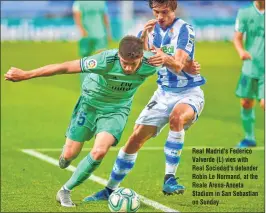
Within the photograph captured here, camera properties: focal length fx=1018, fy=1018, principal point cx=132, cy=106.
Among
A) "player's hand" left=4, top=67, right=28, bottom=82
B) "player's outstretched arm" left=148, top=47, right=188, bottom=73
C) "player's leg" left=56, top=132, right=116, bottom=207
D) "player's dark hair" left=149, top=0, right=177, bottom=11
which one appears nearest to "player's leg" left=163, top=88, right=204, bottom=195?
"player's leg" left=56, top=132, right=116, bottom=207

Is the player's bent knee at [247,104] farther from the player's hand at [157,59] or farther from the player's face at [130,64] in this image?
A: the player's hand at [157,59]

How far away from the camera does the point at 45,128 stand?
20.3 m

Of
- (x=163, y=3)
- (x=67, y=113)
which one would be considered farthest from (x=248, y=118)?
(x=163, y=3)

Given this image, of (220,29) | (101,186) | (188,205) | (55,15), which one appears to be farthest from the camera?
(55,15)

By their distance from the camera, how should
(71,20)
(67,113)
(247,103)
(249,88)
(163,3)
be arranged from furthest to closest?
(71,20) → (67,113) → (247,103) → (249,88) → (163,3)

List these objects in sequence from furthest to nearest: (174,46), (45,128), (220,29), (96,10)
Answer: (220,29), (96,10), (45,128), (174,46)

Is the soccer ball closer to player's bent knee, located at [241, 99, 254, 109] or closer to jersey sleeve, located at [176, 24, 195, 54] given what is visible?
jersey sleeve, located at [176, 24, 195, 54]

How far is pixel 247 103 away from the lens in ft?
55.3

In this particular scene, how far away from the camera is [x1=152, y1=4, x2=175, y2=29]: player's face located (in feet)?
34.3

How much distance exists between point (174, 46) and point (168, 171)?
57.2 inches

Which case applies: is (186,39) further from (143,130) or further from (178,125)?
(143,130)

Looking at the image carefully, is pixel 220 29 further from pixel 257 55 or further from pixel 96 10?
pixel 257 55

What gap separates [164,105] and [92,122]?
0.99 m

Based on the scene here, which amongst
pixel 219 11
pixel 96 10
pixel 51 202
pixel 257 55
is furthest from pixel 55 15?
pixel 51 202
